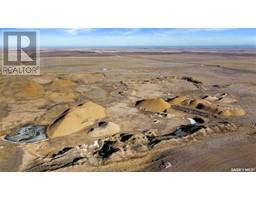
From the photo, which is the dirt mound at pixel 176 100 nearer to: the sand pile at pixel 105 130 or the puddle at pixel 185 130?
the puddle at pixel 185 130

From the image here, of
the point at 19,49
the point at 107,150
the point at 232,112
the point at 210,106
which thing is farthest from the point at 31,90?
the point at 232,112

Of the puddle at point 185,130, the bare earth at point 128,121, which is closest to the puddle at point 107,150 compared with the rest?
the bare earth at point 128,121

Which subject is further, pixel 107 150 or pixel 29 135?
pixel 29 135

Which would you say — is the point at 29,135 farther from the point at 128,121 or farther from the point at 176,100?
the point at 176,100

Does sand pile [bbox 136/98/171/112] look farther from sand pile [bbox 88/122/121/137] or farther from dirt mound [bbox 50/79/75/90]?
dirt mound [bbox 50/79/75/90]

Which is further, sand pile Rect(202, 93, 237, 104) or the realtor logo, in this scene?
sand pile Rect(202, 93, 237, 104)

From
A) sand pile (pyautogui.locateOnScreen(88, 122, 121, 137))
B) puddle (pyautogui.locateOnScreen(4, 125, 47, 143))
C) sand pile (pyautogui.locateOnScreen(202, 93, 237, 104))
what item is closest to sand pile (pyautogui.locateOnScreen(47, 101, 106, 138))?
puddle (pyautogui.locateOnScreen(4, 125, 47, 143))
